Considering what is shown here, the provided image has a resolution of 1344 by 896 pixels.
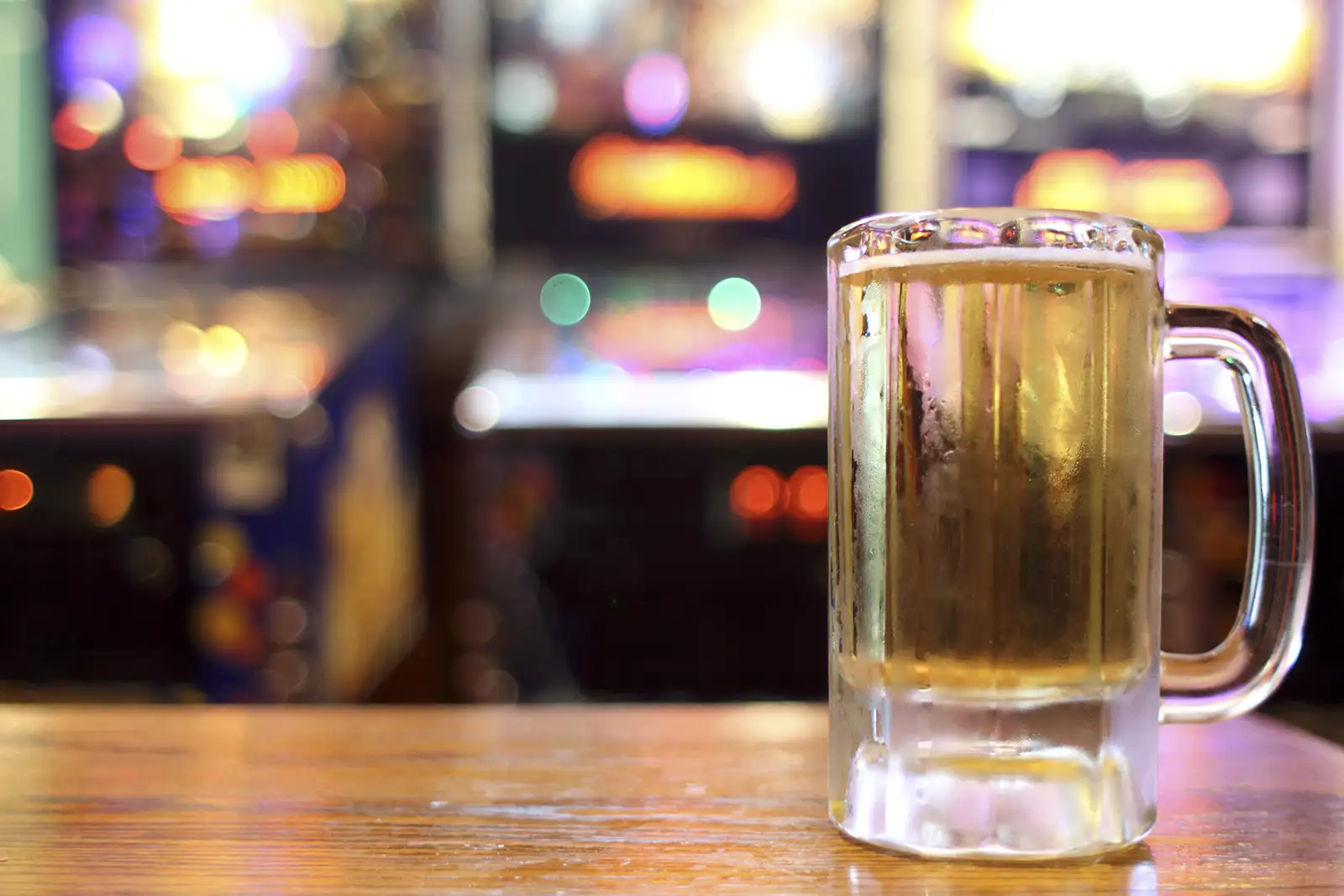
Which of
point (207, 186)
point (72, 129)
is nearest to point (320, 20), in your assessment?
point (207, 186)

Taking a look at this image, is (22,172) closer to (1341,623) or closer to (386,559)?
(386,559)

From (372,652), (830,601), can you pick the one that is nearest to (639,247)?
(372,652)

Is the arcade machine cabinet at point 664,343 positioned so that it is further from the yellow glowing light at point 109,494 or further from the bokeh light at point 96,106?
the bokeh light at point 96,106

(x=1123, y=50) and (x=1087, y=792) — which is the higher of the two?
(x=1123, y=50)

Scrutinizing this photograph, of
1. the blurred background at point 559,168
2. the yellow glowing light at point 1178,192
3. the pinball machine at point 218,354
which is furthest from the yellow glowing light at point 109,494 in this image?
the yellow glowing light at point 1178,192

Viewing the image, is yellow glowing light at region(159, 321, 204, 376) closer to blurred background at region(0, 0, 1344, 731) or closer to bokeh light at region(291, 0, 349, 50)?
blurred background at region(0, 0, 1344, 731)

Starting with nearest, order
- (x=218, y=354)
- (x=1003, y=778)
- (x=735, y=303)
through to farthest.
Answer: (x=1003, y=778) < (x=218, y=354) < (x=735, y=303)

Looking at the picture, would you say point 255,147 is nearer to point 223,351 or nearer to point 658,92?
point 223,351
